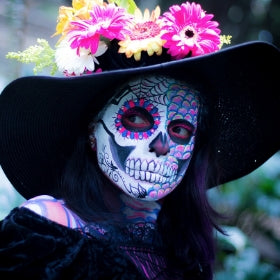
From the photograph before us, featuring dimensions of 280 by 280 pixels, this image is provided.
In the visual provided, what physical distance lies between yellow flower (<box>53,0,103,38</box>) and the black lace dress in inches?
21.8

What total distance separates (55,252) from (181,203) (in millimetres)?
543

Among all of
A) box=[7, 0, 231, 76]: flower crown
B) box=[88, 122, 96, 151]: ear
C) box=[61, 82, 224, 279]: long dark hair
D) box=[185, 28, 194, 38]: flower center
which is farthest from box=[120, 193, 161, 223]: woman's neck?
box=[185, 28, 194, 38]: flower center

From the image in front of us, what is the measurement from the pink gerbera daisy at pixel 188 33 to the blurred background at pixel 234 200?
0.87 m

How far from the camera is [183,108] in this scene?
1.68 metres

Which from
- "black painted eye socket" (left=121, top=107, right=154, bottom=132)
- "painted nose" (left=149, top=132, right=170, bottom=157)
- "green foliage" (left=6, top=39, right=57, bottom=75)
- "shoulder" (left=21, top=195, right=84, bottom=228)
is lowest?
"shoulder" (left=21, top=195, right=84, bottom=228)

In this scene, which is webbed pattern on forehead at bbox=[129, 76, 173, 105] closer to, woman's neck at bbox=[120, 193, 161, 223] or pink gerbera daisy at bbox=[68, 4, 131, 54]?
pink gerbera daisy at bbox=[68, 4, 131, 54]

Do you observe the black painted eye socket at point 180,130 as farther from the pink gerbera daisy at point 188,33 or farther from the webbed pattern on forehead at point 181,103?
the pink gerbera daisy at point 188,33

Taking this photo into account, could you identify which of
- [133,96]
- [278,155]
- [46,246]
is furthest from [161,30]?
[278,155]

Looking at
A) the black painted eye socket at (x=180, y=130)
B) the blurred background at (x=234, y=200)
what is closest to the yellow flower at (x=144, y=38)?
the black painted eye socket at (x=180, y=130)

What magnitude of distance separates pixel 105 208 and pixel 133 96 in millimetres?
342

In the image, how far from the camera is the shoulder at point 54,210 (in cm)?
152

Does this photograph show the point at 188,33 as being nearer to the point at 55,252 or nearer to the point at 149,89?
the point at 149,89

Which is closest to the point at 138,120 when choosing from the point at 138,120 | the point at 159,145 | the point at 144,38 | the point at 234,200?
the point at 138,120

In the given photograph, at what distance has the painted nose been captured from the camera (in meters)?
1.61
